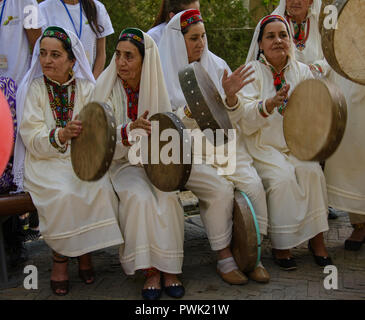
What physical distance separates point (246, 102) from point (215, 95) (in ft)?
1.91

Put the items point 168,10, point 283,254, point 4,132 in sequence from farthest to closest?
point 168,10, point 283,254, point 4,132

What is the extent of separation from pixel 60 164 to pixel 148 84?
→ 2.90 ft

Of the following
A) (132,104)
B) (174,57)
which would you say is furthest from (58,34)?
(174,57)

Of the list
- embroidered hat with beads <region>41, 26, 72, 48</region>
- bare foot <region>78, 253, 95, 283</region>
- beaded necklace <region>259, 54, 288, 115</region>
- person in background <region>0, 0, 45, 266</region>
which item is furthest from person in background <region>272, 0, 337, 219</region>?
bare foot <region>78, 253, 95, 283</region>

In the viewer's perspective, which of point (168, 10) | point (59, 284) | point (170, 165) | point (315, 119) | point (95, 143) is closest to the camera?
point (95, 143)

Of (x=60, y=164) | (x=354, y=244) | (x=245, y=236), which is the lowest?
(x=354, y=244)

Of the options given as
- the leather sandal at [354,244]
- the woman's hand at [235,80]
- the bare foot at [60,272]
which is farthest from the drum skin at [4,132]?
the leather sandal at [354,244]

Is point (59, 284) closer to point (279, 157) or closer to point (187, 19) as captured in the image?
point (279, 157)

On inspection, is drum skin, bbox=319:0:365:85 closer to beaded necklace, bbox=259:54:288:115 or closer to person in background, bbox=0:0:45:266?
beaded necklace, bbox=259:54:288:115

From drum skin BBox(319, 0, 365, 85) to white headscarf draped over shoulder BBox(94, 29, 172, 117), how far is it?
1.25m

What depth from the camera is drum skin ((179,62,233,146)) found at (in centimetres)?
355

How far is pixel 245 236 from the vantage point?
153 inches

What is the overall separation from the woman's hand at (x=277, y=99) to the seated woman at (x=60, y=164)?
A: 1335 millimetres

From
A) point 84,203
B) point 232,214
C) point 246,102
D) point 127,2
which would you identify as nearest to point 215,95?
point 246,102
